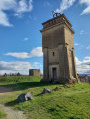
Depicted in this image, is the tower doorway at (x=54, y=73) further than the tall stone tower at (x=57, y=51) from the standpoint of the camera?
Yes

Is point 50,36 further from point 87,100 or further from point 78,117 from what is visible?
point 78,117

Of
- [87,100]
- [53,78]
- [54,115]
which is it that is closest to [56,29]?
[53,78]

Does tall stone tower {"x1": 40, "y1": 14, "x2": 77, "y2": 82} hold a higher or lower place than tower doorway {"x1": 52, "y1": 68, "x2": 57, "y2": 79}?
higher

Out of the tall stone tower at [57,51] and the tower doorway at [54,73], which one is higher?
the tall stone tower at [57,51]

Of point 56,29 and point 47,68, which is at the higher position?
point 56,29

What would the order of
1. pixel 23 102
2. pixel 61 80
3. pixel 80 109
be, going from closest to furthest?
1. pixel 80 109
2. pixel 23 102
3. pixel 61 80

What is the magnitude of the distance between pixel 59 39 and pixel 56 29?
234 cm

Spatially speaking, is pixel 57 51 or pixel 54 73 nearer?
pixel 57 51

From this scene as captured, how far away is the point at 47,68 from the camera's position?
1797 centimetres

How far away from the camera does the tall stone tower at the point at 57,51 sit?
16.0 m

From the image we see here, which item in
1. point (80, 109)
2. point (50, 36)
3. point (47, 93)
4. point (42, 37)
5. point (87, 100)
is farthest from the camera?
point (42, 37)

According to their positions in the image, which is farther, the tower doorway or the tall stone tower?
the tower doorway

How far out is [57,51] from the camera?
56.6 feet

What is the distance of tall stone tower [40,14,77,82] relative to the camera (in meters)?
16.0
